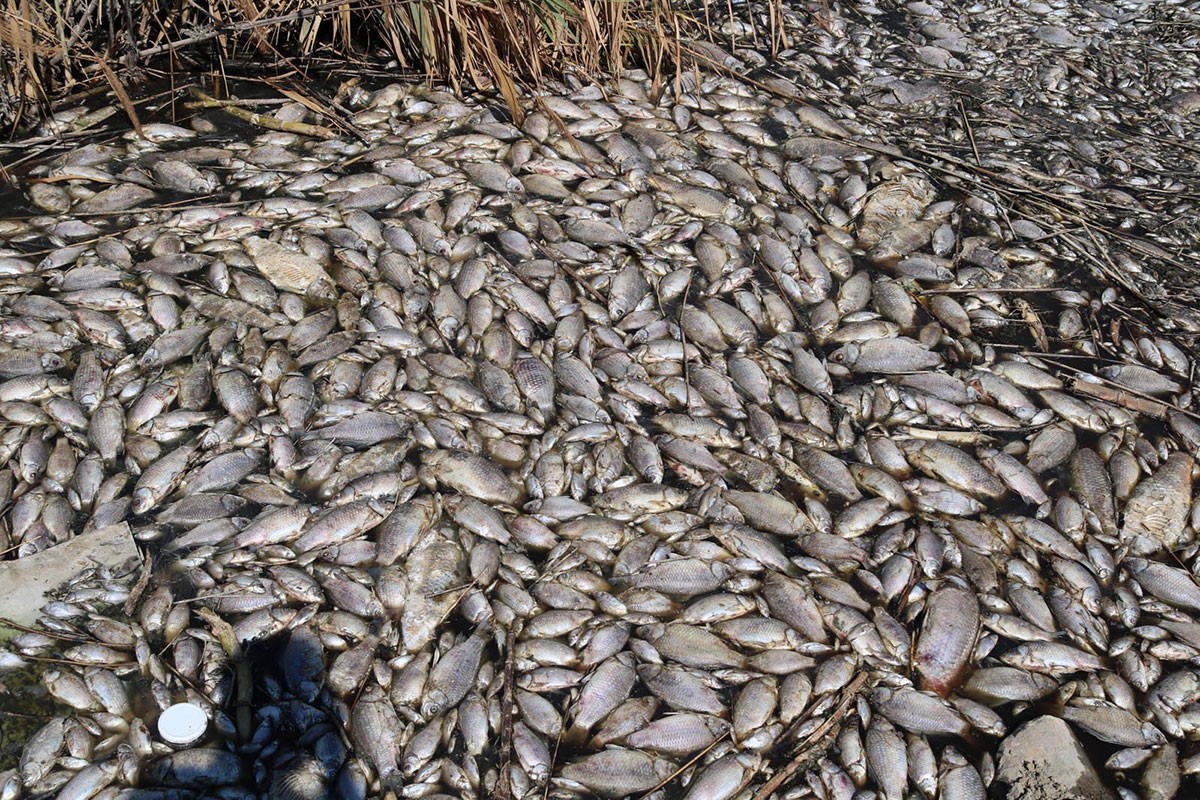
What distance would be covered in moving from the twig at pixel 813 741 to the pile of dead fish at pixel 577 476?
1cm

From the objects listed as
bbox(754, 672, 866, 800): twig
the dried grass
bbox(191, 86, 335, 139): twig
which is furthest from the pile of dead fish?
the dried grass

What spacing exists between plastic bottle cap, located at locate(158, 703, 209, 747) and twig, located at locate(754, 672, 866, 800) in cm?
145

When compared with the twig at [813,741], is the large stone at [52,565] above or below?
above

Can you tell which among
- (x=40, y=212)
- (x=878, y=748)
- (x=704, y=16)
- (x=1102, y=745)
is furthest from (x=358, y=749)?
(x=704, y=16)

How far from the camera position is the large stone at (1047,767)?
2.56 meters

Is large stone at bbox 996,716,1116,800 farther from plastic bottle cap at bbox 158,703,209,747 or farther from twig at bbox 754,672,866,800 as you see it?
plastic bottle cap at bbox 158,703,209,747

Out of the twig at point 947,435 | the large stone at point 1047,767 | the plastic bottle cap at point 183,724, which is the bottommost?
the large stone at point 1047,767

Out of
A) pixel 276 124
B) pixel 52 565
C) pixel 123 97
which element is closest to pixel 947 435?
pixel 52 565

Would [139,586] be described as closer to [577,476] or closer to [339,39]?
[577,476]

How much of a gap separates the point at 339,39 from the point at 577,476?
10.6 feet

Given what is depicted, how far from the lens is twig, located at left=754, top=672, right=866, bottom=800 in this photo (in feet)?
8.25

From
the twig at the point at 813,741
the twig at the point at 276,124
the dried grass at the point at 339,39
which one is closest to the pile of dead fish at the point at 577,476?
the twig at the point at 813,741

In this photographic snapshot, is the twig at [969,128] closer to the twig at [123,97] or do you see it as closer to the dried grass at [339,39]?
the dried grass at [339,39]

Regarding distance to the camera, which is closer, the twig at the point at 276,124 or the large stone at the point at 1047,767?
the large stone at the point at 1047,767
